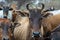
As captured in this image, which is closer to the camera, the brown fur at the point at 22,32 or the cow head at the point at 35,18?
the cow head at the point at 35,18

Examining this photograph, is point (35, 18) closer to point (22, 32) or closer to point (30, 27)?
point (30, 27)

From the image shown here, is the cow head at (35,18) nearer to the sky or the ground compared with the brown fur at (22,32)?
nearer to the sky

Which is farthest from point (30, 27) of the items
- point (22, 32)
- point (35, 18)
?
point (22, 32)

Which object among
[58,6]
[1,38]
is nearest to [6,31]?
[1,38]

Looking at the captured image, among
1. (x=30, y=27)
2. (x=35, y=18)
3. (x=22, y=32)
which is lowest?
(x=22, y=32)

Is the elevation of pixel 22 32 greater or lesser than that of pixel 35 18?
lesser

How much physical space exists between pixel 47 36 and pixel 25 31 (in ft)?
2.10

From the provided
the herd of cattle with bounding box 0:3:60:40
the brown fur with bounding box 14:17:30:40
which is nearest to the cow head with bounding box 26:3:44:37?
the herd of cattle with bounding box 0:3:60:40

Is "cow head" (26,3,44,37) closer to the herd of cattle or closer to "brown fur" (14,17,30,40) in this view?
the herd of cattle

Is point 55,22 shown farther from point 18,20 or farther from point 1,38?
point 1,38

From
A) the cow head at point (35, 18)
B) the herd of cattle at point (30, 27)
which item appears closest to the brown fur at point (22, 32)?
the herd of cattle at point (30, 27)

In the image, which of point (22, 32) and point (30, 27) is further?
point (22, 32)

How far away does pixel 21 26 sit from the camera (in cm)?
649

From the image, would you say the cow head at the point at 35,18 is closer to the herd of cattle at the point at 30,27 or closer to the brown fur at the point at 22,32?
the herd of cattle at the point at 30,27
